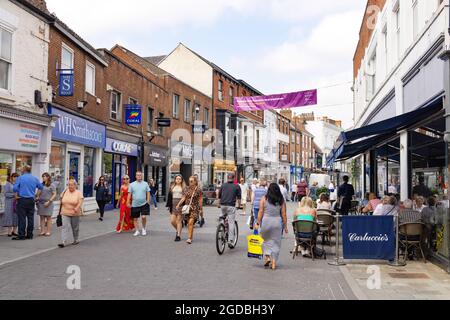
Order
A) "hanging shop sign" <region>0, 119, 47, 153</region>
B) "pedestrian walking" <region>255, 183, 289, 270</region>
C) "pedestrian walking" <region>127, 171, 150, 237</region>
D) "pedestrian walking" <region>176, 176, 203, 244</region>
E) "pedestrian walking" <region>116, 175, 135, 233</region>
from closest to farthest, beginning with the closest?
"pedestrian walking" <region>255, 183, 289, 270</region> → "pedestrian walking" <region>176, 176, 203, 244</region> → "hanging shop sign" <region>0, 119, 47, 153</region> → "pedestrian walking" <region>127, 171, 150, 237</region> → "pedestrian walking" <region>116, 175, 135, 233</region>

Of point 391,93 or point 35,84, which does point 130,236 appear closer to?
→ point 35,84

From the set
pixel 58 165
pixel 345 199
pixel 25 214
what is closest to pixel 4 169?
pixel 25 214

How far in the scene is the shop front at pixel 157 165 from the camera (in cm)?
2601

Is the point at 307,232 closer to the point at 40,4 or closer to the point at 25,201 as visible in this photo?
the point at 25,201

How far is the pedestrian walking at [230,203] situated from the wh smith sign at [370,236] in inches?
113

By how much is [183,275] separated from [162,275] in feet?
1.14

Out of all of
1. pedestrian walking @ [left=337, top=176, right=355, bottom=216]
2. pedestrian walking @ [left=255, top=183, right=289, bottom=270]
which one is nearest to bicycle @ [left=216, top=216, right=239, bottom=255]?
pedestrian walking @ [left=255, top=183, right=289, bottom=270]

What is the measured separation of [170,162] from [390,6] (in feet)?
58.9

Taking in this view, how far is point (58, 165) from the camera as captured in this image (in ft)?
55.6

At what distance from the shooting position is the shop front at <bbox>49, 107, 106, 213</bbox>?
16.5 meters

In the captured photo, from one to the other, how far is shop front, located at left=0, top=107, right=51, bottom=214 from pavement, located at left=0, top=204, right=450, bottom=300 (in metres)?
2.75

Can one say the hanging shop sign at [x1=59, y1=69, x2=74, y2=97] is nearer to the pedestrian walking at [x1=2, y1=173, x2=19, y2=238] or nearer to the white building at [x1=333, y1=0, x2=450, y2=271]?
the pedestrian walking at [x1=2, y1=173, x2=19, y2=238]

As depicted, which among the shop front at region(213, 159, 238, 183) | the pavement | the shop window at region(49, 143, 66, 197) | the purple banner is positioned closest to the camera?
the pavement
